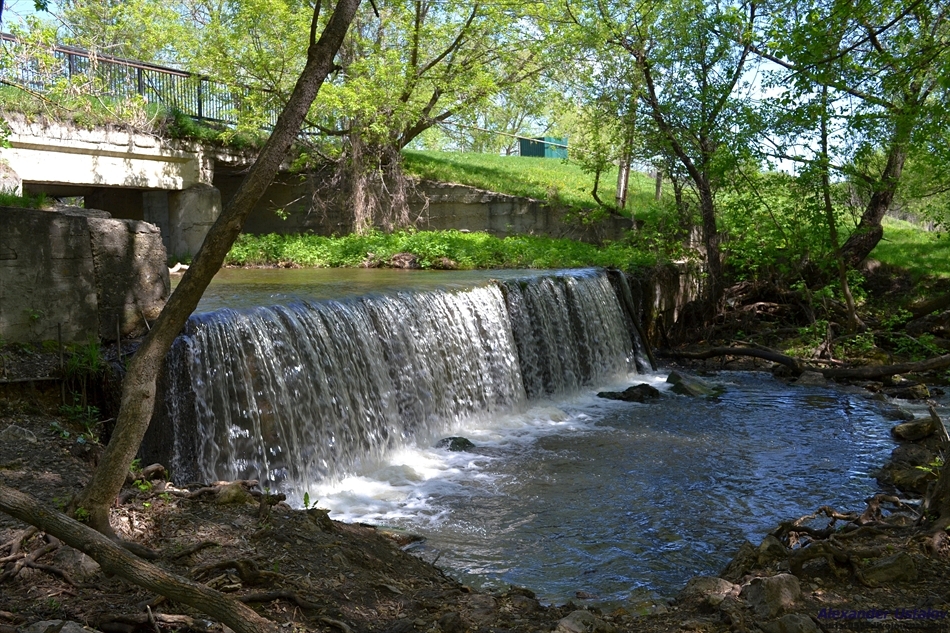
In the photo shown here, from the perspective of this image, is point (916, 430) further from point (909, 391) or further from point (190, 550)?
point (190, 550)

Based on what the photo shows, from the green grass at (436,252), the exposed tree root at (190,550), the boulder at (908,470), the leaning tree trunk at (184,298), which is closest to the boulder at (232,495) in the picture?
the exposed tree root at (190,550)

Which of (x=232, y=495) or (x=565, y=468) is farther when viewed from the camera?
(x=565, y=468)

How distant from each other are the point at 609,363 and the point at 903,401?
418 centimetres

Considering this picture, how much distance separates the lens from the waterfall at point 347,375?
7.42 m

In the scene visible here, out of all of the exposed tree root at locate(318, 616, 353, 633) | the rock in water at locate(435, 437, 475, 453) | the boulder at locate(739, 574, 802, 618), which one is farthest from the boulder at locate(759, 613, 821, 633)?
the rock in water at locate(435, 437, 475, 453)

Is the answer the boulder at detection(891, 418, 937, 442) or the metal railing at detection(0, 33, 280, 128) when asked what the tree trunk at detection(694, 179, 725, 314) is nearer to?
the boulder at detection(891, 418, 937, 442)

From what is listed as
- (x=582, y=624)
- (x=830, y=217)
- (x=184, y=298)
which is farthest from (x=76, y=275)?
(x=830, y=217)

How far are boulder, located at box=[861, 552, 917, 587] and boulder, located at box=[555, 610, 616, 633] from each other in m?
1.40

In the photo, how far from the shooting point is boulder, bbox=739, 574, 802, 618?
13.8ft

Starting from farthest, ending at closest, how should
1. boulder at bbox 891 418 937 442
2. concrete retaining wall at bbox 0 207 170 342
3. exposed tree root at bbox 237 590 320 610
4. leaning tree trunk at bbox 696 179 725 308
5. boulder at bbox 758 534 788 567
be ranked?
1. leaning tree trunk at bbox 696 179 725 308
2. boulder at bbox 891 418 937 442
3. concrete retaining wall at bbox 0 207 170 342
4. boulder at bbox 758 534 788 567
5. exposed tree root at bbox 237 590 320 610

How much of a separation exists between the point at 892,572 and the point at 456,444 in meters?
5.26

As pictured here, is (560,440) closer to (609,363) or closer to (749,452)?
(749,452)

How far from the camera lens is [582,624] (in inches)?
170

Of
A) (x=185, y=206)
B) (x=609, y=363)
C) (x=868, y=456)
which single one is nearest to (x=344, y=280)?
(x=609, y=363)
